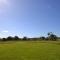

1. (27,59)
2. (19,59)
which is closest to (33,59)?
(27,59)

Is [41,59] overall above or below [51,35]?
below

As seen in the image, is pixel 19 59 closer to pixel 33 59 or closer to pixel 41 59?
pixel 33 59

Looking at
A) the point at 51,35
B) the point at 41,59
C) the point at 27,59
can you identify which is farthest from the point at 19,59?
the point at 51,35

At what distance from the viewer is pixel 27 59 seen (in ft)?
59.3

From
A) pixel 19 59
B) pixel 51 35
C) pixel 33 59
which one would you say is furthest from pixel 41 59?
pixel 51 35

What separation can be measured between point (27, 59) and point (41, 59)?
193cm

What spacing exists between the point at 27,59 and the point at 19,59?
1.10m

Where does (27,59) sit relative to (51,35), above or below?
below

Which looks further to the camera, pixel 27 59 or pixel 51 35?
pixel 51 35

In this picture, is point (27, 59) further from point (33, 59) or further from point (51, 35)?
point (51, 35)

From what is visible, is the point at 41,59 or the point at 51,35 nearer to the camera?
the point at 41,59

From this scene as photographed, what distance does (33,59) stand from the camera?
59.0 feet

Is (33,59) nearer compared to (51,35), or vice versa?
(33,59)

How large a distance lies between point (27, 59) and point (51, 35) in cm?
12619
